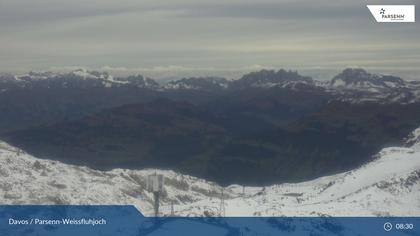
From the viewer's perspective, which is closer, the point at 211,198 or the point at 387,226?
the point at 387,226

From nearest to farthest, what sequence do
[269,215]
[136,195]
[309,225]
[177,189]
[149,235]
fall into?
[149,235]
[309,225]
[269,215]
[136,195]
[177,189]

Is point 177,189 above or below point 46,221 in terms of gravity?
above

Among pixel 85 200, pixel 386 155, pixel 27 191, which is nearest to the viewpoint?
pixel 27 191

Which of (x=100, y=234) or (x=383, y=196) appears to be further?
(x=383, y=196)

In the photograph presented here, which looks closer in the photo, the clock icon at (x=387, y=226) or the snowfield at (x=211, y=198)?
the clock icon at (x=387, y=226)

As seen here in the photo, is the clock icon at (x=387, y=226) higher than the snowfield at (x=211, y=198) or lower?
lower

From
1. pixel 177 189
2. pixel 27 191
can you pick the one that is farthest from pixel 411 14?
pixel 177 189

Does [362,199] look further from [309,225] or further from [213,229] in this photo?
[213,229]

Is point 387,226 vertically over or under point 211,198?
under
